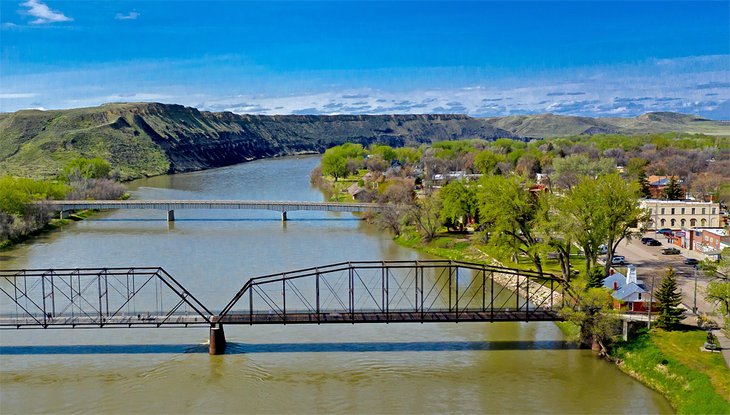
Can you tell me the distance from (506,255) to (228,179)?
78.6 meters

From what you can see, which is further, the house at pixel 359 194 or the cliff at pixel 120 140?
the cliff at pixel 120 140

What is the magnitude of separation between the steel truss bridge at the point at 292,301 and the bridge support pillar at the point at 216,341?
0.12 feet

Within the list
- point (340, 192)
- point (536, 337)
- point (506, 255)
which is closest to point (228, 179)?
point (340, 192)

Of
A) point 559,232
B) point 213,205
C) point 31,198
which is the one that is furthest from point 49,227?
point 559,232

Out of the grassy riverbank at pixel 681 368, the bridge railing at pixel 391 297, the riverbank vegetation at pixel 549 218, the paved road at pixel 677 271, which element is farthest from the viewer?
the riverbank vegetation at pixel 549 218

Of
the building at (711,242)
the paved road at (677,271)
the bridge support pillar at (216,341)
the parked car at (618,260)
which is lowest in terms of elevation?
A: the bridge support pillar at (216,341)

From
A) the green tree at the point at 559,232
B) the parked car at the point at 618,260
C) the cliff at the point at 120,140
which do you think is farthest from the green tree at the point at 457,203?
the cliff at the point at 120,140

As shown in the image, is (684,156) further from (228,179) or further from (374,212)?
(228,179)

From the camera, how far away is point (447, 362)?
25125 millimetres

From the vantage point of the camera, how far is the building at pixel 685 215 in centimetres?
5012

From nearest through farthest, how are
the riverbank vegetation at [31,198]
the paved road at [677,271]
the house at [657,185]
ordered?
the paved road at [677,271] < the riverbank vegetation at [31,198] < the house at [657,185]

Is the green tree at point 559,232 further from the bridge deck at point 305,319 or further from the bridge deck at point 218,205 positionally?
the bridge deck at point 218,205

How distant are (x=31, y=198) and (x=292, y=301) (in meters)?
34.6

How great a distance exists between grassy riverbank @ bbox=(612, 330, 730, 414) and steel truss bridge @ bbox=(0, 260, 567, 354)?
122 inches
